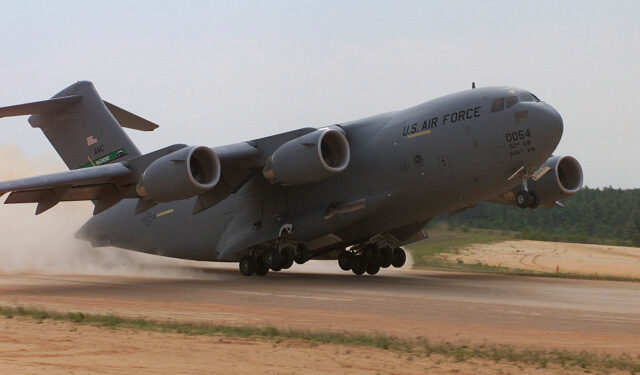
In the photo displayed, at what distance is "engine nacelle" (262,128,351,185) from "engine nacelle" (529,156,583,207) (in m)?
5.65

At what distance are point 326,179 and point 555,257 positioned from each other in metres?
23.7

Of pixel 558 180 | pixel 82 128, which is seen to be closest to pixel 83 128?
pixel 82 128

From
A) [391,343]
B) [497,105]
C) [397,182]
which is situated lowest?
[391,343]

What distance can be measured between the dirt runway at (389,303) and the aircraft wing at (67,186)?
6.80 feet

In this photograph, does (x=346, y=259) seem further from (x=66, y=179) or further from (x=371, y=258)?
(x=66, y=179)

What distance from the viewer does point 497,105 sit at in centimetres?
1831

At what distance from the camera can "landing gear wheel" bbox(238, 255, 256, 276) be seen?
21562 mm

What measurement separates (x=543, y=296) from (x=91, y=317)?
916cm

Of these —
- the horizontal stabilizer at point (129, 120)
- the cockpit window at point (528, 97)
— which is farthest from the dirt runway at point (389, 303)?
the horizontal stabilizer at point (129, 120)

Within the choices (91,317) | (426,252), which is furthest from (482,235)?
(91,317)

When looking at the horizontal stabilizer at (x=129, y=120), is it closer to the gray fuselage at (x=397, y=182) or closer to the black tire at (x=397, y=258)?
the gray fuselage at (x=397, y=182)

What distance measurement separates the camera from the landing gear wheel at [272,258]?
20.7m

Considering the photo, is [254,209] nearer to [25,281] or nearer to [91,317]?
[25,281]

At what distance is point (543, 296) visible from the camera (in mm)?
16797
